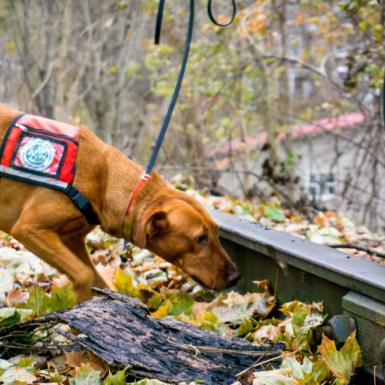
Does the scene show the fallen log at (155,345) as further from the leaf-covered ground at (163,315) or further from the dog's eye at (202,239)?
the dog's eye at (202,239)

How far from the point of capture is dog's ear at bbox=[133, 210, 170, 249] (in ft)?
14.9

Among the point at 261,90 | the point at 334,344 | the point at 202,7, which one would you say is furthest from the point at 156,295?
the point at 202,7

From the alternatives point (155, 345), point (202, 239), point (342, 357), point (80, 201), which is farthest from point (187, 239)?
point (342, 357)

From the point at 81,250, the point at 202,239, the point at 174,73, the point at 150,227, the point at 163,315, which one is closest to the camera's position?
the point at 163,315

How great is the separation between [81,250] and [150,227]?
702 mm

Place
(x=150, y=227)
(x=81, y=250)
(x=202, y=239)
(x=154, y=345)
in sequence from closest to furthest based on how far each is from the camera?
(x=154, y=345) < (x=150, y=227) < (x=202, y=239) < (x=81, y=250)

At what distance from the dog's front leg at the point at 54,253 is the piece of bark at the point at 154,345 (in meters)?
0.82

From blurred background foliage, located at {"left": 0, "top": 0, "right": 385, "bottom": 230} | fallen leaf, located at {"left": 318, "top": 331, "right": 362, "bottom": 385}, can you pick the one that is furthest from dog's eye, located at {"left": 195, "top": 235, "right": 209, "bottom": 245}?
blurred background foliage, located at {"left": 0, "top": 0, "right": 385, "bottom": 230}

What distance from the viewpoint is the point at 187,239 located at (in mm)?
4637

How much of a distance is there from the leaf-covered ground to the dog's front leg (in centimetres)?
13

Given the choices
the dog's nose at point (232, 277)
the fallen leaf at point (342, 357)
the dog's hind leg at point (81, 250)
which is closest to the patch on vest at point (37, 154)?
the dog's hind leg at point (81, 250)

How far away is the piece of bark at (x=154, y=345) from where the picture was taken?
10.7ft

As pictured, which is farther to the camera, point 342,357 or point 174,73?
point 174,73

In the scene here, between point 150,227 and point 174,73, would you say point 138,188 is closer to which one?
point 150,227
